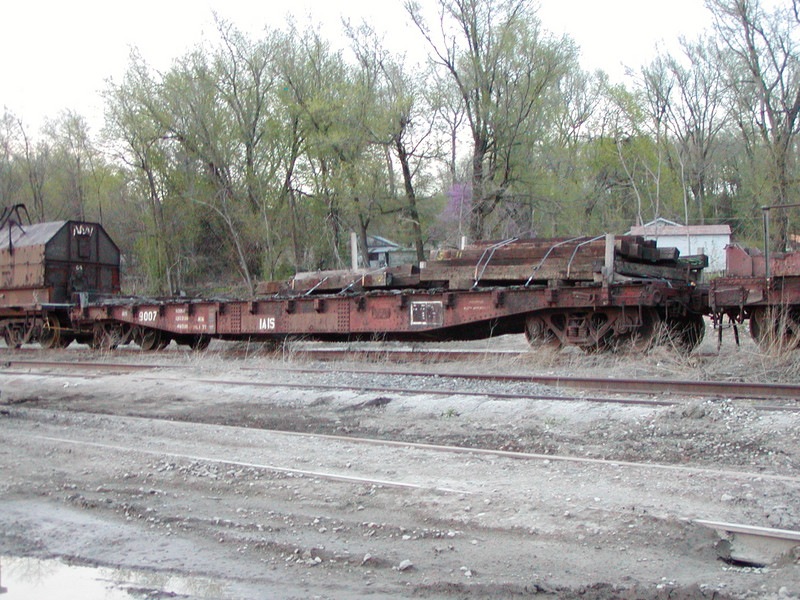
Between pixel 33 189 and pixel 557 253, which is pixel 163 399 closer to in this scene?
pixel 557 253

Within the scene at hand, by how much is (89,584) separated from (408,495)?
2.26m

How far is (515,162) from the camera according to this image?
2952 cm

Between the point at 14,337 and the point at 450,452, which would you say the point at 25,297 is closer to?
the point at 14,337

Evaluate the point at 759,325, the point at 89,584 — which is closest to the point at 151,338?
the point at 759,325

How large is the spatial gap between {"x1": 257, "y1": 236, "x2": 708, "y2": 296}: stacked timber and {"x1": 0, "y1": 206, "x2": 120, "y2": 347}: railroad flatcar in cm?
878

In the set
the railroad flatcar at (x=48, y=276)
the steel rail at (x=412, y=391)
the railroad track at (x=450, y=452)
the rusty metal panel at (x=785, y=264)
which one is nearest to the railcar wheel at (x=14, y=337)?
the railroad flatcar at (x=48, y=276)

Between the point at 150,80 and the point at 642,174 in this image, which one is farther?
the point at 642,174

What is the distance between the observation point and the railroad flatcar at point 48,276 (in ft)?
64.2

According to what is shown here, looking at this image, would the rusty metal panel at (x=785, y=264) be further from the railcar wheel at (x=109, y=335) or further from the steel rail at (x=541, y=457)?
the railcar wheel at (x=109, y=335)

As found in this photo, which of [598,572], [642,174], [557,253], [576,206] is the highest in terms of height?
[642,174]

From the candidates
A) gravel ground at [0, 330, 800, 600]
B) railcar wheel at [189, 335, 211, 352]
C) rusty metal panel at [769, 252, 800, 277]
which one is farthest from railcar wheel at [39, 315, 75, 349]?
rusty metal panel at [769, 252, 800, 277]

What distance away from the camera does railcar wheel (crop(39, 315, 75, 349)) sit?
19953 millimetres

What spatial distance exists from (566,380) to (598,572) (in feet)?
20.9

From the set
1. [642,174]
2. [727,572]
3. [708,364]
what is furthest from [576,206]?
[727,572]
